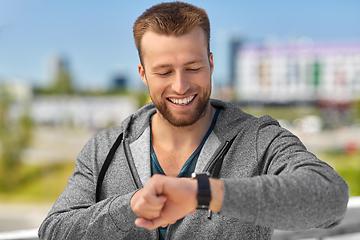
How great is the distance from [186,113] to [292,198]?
0.60 meters

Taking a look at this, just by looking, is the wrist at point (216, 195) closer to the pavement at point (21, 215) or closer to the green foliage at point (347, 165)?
the green foliage at point (347, 165)

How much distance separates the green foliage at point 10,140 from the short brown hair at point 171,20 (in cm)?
1179

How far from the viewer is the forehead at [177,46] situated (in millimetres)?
1330

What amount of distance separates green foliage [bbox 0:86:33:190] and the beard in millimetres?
11814

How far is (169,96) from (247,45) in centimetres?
3643

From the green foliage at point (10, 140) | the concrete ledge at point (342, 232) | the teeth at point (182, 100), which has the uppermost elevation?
the teeth at point (182, 100)

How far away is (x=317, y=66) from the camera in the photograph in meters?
35.2

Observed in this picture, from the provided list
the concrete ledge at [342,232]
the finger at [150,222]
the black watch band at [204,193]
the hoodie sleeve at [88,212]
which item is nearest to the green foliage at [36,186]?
the concrete ledge at [342,232]

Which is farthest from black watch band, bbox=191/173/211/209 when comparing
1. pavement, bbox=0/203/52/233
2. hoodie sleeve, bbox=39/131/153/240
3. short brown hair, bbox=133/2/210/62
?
pavement, bbox=0/203/52/233

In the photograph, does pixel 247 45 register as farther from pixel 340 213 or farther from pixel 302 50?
pixel 340 213

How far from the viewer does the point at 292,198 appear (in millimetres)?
988

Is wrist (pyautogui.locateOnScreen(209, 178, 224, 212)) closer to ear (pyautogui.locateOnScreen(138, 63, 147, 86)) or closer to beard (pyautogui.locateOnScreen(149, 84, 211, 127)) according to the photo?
beard (pyautogui.locateOnScreen(149, 84, 211, 127))

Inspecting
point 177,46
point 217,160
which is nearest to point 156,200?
point 217,160

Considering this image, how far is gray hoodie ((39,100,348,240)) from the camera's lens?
0.98m
